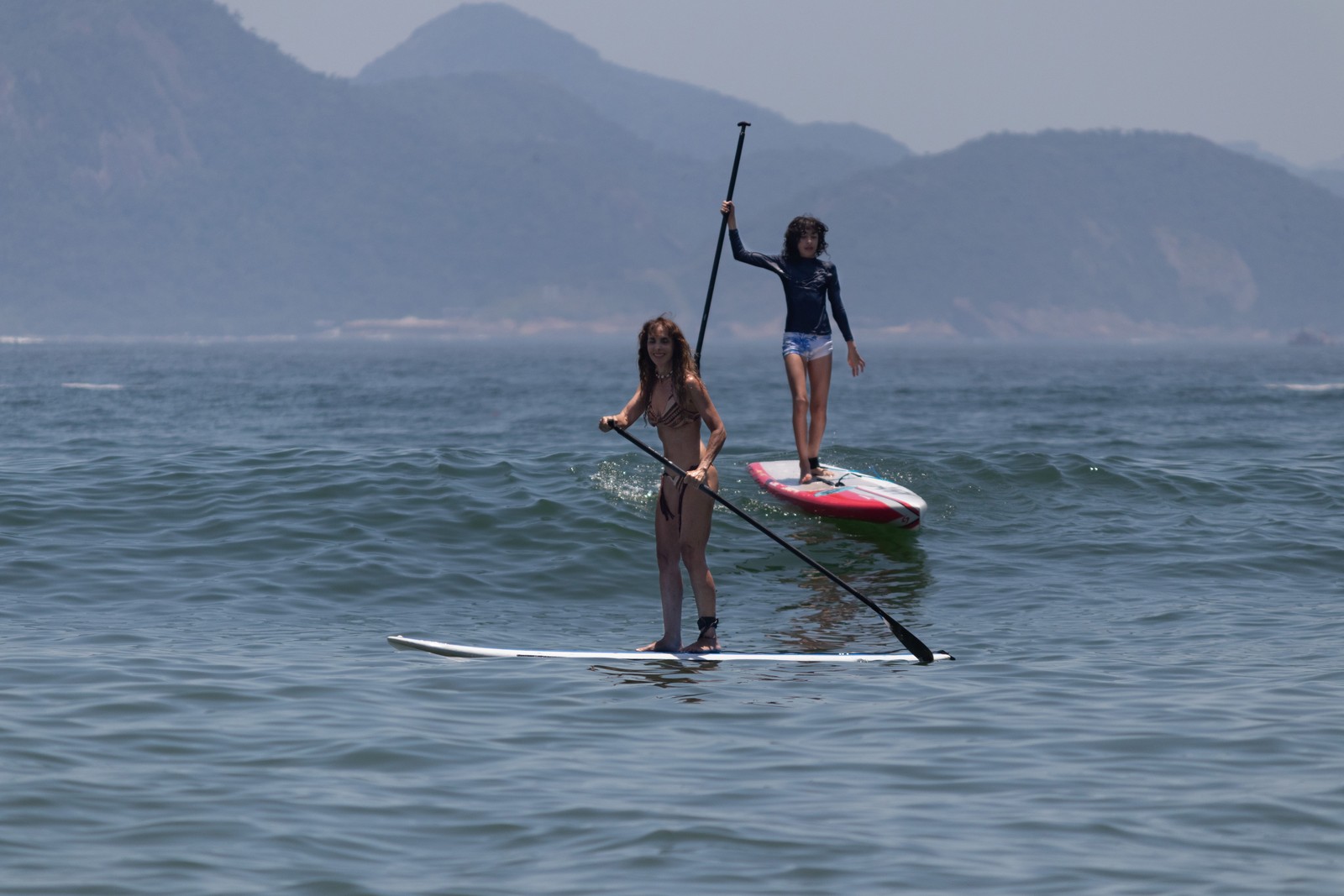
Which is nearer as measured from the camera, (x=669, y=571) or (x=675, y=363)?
(x=675, y=363)

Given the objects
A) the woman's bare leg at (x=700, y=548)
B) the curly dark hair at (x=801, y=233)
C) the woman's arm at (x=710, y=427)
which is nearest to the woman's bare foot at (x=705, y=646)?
the woman's bare leg at (x=700, y=548)

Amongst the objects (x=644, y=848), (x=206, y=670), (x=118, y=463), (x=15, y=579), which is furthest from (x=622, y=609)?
(x=118, y=463)

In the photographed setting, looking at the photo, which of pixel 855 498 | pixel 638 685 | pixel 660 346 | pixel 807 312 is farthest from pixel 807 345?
pixel 638 685

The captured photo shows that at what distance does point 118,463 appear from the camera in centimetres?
1688

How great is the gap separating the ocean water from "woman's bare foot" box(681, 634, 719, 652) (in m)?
0.39

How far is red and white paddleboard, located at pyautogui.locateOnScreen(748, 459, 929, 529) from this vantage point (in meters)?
14.1

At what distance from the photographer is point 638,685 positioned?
8938 millimetres

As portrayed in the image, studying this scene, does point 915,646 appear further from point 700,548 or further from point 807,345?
point 807,345

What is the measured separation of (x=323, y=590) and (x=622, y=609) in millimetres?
2360

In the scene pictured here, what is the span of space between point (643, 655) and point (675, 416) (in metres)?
1.55

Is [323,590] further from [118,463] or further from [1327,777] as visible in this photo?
[1327,777]

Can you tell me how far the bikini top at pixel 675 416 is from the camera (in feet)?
31.6

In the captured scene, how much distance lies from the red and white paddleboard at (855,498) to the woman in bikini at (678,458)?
4.35 m

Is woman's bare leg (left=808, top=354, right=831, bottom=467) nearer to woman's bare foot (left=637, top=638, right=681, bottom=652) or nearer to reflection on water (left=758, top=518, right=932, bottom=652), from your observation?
reflection on water (left=758, top=518, right=932, bottom=652)
